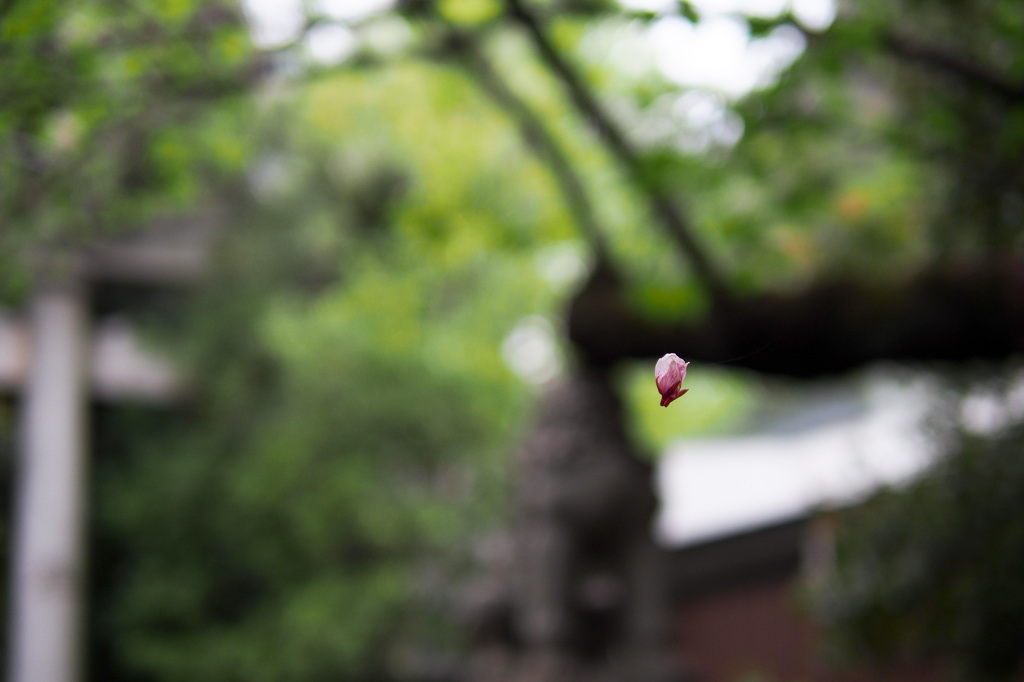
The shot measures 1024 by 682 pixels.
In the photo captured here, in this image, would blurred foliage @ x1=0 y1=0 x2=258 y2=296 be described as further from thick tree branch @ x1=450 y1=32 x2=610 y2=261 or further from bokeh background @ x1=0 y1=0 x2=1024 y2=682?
thick tree branch @ x1=450 y1=32 x2=610 y2=261

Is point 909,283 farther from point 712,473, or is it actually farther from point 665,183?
point 712,473

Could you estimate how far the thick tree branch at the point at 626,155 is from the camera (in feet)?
12.1

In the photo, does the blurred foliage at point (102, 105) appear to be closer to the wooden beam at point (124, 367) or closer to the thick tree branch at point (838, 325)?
the thick tree branch at point (838, 325)

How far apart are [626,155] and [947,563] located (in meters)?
2.16

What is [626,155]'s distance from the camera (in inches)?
162

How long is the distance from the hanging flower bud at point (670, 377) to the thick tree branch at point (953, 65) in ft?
8.09

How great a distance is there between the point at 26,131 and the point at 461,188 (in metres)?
3.05

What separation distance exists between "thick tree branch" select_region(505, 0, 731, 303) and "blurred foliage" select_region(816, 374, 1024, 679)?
122 centimetres

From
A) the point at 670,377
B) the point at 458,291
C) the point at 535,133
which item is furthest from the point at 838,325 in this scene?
the point at 458,291

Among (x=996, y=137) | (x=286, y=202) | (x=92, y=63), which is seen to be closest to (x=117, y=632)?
(x=286, y=202)

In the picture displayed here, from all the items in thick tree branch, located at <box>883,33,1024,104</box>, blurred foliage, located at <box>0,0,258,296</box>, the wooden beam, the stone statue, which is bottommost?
the stone statue

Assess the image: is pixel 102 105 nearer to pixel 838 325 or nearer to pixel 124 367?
pixel 838 325

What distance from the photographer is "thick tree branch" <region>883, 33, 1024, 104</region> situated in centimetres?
313

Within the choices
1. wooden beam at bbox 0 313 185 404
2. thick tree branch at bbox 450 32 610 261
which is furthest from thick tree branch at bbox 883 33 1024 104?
wooden beam at bbox 0 313 185 404
